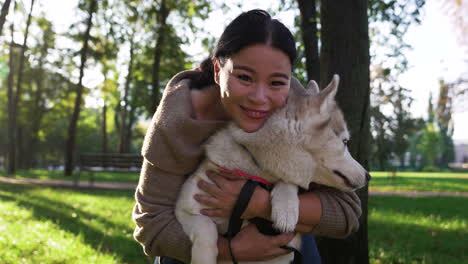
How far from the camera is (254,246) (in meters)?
2.17

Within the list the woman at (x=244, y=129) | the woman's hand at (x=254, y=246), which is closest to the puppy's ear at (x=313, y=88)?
the woman at (x=244, y=129)

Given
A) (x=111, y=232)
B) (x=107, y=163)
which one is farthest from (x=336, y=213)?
(x=107, y=163)

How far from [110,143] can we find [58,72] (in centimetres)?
2829

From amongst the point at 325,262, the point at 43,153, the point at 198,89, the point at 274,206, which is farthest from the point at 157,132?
the point at 43,153

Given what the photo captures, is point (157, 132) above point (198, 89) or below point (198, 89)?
below

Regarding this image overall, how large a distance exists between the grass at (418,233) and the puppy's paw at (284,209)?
3529mm

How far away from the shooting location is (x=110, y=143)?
54531 mm

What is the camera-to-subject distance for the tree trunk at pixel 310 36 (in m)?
6.27

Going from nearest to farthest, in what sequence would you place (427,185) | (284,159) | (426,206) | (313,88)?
(284,159) < (313,88) < (426,206) < (427,185)

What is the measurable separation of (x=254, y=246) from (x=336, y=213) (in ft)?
1.72

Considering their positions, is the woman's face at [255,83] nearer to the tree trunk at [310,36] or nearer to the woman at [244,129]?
the woman at [244,129]

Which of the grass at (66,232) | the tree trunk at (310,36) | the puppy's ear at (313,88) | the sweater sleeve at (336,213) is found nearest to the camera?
the sweater sleeve at (336,213)

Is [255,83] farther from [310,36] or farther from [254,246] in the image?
[310,36]

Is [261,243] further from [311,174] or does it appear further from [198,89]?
[198,89]
